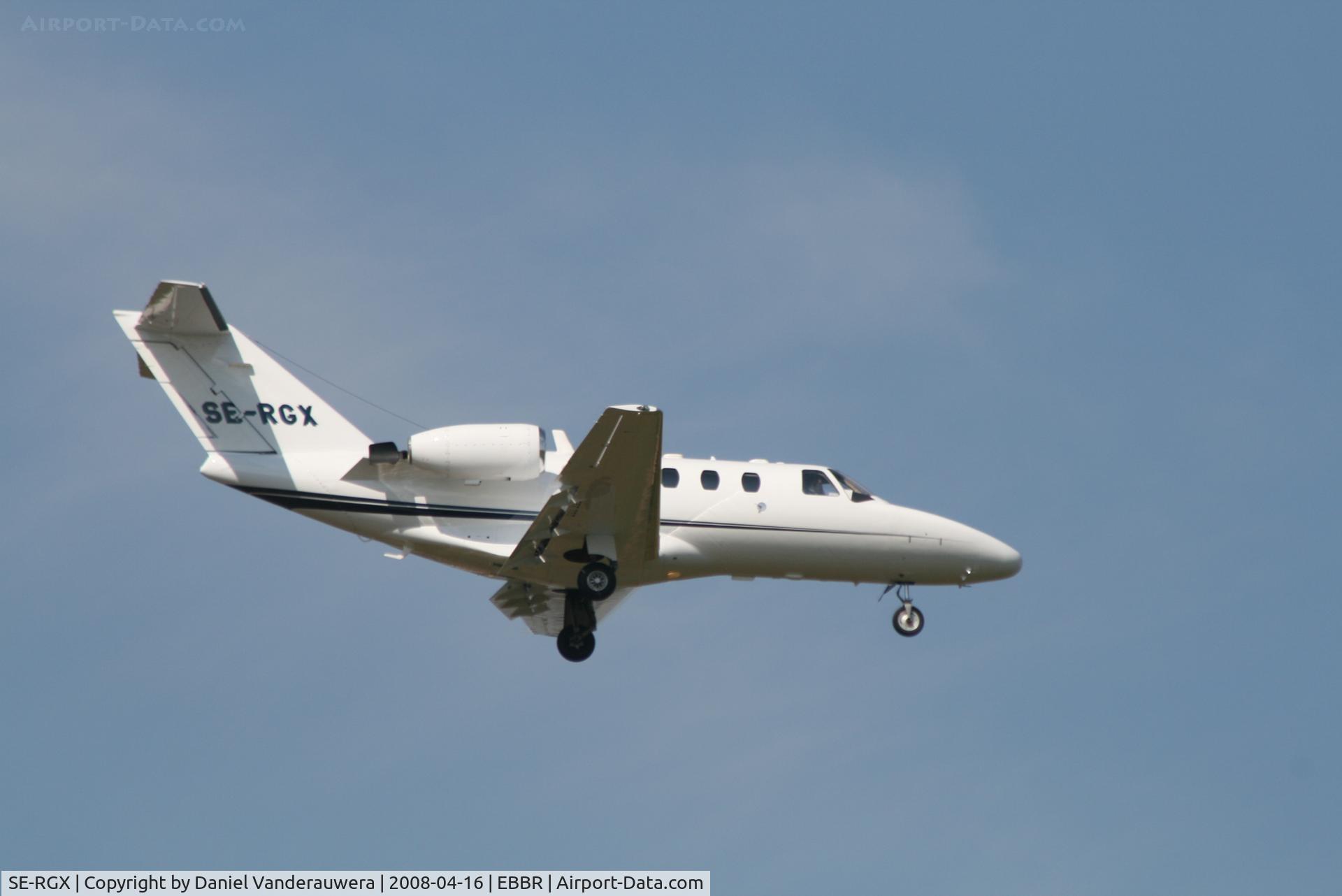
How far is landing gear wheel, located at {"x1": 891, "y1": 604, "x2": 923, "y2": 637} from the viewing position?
1088 inches

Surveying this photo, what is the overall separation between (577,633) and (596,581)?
2335 mm

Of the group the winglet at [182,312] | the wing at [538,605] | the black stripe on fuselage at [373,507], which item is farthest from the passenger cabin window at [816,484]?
the winglet at [182,312]

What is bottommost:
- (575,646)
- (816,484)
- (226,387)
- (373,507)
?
(575,646)

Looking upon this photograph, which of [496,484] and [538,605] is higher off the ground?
[496,484]

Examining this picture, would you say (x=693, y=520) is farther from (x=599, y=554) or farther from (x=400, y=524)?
(x=400, y=524)

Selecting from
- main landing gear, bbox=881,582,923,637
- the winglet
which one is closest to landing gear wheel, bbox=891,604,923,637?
main landing gear, bbox=881,582,923,637

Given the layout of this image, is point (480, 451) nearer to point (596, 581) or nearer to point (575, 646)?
point (596, 581)

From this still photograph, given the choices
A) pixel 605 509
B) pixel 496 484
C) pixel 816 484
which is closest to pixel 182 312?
pixel 496 484

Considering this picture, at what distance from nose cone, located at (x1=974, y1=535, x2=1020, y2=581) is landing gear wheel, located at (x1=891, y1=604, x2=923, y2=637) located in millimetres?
1142

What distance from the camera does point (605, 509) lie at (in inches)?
955

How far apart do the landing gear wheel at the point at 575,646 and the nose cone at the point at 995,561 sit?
20.2 ft

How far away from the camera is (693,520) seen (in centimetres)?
2552

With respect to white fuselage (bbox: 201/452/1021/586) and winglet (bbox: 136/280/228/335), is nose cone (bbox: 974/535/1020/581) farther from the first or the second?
winglet (bbox: 136/280/228/335)

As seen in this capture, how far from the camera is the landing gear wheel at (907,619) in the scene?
90.6 feet
